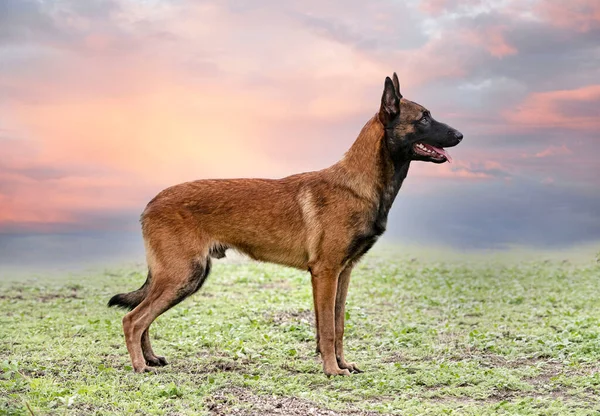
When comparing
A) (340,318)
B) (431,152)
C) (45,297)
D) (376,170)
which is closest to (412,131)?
(431,152)

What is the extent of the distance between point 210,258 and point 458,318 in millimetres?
6252

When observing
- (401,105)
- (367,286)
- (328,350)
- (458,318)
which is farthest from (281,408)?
(367,286)

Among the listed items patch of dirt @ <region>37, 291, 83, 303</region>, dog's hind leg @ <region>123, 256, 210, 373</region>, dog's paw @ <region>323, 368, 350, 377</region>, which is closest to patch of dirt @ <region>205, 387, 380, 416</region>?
dog's paw @ <region>323, 368, 350, 377</region>

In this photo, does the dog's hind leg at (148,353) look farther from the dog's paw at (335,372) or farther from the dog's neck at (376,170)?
the dog's neck at (376,170)

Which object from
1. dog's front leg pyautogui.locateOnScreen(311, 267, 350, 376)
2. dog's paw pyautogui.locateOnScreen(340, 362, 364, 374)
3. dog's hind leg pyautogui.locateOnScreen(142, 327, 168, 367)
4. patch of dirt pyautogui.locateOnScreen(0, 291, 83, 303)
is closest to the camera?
dog's front leg pyautogui.locateOnScreen(311, 267, 350, 376)

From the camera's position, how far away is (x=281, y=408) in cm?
688

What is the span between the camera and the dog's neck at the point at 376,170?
8336 millimetres

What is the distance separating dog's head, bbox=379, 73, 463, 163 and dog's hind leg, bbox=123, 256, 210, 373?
2.66 metres

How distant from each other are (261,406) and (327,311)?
160 centimetres

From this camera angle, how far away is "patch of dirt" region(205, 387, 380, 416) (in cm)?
674

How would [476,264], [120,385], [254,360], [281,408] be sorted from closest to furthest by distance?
1. [281,408]
2. [120,385]
3. [254,360]
4. [476,264]

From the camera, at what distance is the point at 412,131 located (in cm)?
826

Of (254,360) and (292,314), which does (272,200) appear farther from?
(292,314)

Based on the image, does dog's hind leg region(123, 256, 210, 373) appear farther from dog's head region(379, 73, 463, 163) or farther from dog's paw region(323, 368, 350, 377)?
dog's head region(379, 73, 463, 163)
